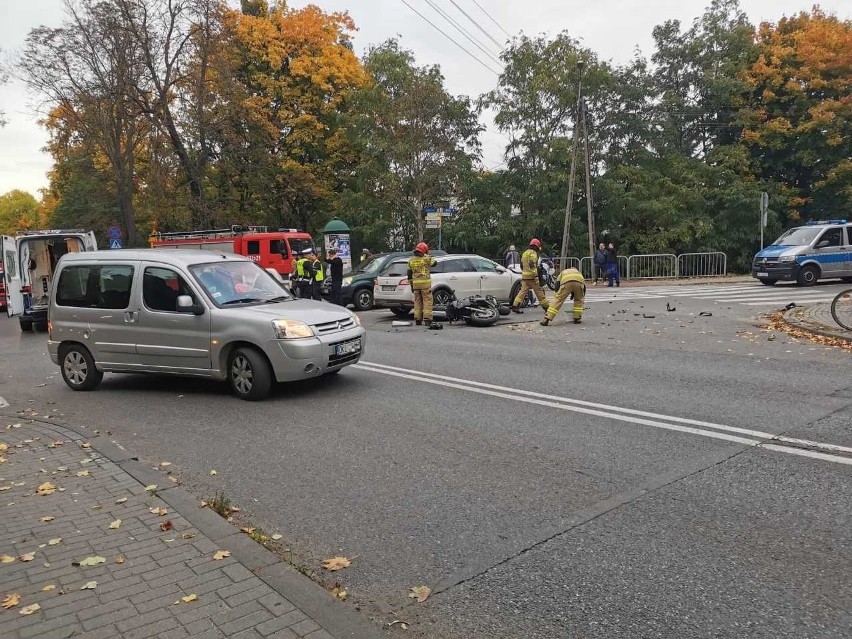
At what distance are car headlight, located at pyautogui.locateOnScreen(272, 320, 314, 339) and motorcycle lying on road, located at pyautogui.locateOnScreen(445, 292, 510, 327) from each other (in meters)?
7.39

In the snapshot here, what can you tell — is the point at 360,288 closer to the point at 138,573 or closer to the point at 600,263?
the point at 600,263

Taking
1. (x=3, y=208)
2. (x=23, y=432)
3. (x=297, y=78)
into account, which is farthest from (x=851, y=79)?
(x=3, y=208)

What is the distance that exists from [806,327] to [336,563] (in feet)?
37.0

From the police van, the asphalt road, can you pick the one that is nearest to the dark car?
the asphalt road

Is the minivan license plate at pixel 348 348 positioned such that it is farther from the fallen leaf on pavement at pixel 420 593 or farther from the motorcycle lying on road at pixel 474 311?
the motorcycle lying on road at pixel 474 311

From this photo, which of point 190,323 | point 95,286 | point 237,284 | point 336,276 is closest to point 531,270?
point 336,276

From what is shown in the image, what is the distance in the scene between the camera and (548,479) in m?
4.90

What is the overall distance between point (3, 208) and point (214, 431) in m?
120

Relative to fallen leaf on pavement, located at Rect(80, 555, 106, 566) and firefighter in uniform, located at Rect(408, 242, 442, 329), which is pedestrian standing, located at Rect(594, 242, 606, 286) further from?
fallen leaf on pavement, located at Rect(80, 555, 106, 566)

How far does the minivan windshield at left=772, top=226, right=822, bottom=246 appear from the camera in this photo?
21422mm

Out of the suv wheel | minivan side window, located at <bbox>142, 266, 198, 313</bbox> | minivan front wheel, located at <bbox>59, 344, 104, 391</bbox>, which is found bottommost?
minivan front wheel, located at <bbox>59, 344, 104, 391</bbox>

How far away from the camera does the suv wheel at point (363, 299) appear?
19.6m

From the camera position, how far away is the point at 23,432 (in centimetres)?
675

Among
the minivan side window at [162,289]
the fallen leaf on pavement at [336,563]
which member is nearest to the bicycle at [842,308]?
the minivan side window at [162,289]
